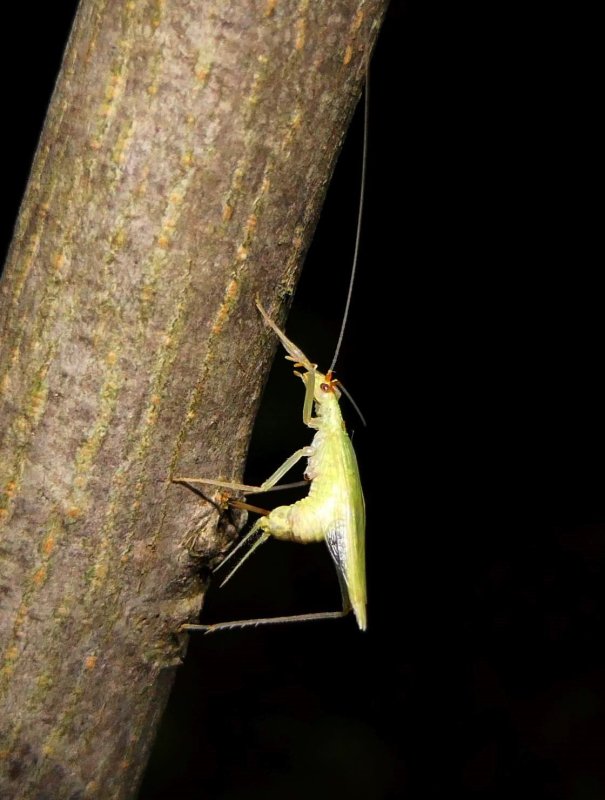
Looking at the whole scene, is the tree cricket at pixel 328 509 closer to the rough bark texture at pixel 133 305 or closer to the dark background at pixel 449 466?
the rough bark texture at pixel 133 305

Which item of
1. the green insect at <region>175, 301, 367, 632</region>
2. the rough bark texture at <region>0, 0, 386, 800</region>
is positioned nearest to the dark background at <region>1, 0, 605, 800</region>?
the green insect at <region>175, 301, 367, 632</region>

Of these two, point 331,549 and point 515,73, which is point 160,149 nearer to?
point 331,549

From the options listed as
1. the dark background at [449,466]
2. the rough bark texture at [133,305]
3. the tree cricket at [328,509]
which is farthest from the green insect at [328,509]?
the dark background at [449,466]

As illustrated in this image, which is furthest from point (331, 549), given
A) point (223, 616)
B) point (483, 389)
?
point (483, 389)

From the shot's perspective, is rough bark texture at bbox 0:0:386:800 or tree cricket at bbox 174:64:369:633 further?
tree cricket at bbox 174:64:369:633

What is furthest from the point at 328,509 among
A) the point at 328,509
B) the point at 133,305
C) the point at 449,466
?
the point at 449,466

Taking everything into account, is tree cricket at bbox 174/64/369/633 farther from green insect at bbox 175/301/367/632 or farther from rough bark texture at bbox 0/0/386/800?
rough bark texture at bbox 0/0/386/800
